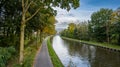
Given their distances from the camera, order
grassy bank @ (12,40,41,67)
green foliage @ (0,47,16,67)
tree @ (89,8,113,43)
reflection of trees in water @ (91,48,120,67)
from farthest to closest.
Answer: tree @ (89,8,113,43) < reflection of trees in water @ (91,48,120,67) < grassy bank @ (12,40,41,67) < green foliage @ (0,47,16,67)

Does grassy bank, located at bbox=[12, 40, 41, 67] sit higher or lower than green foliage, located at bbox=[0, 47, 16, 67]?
lower

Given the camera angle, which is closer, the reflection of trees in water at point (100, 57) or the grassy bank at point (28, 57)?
the grassy bank at point (28, 57)

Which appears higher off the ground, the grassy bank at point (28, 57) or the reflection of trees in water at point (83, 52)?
the grassy bank at point (28, 57)

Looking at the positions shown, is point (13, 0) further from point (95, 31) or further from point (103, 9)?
point (103, 9)

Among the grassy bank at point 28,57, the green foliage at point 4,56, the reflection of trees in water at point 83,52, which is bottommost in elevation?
the reflection of trees in water at point 83,52

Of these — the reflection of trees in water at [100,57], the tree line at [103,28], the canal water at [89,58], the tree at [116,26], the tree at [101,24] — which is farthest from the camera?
the tree at [101,24]

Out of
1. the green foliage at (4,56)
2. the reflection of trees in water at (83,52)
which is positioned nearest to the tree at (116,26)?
the reflection of trees in water at (83,52)

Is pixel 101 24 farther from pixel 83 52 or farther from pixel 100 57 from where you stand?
pixel 100 57

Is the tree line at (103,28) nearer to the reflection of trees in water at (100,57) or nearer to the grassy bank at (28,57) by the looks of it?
the reflection of trees in water at (100,57)

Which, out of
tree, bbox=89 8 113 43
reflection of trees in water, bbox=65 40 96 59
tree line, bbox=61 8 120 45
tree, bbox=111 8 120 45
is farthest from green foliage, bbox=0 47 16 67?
tree, bbox=89 8 113 43

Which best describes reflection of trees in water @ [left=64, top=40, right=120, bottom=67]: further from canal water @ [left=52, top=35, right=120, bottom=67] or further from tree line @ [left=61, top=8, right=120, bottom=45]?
tree line @ [left=61, top=8, right=120, bottom=45]

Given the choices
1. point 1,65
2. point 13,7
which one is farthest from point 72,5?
point 13,7

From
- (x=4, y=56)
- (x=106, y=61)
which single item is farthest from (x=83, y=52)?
(x=4, y=56)

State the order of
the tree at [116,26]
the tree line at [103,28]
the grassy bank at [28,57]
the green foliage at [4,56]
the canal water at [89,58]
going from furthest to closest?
the tree line at [103,28] → the tree at [116,26] → the canal water at [89,58] → the grassy bank at [28,57] → the green foliage at [4,56]
